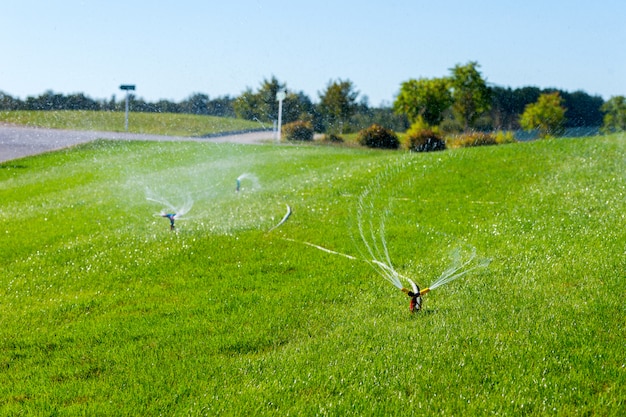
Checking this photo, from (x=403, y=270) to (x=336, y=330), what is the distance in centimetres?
173

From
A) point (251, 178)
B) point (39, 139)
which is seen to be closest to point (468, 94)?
point (251, 178)

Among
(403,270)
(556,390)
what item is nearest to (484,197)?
(403,270)

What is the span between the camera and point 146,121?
11.6 meters

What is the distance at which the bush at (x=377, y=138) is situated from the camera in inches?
425

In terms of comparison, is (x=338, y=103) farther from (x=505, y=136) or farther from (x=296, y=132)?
(x=296, y=132)

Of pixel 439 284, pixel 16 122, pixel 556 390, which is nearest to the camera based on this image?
pixel 556 390

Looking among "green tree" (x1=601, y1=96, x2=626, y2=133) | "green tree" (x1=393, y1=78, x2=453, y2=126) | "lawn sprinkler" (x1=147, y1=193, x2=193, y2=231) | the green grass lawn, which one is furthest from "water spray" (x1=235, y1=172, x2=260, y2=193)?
"green tree" (x1=601, y1=96, x2=626, y2=133)

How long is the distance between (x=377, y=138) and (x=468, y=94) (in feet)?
17.4

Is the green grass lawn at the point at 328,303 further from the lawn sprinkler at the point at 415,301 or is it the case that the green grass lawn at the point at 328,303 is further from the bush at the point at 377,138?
the bush at the point at 377,138

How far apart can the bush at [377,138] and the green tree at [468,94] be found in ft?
15.1

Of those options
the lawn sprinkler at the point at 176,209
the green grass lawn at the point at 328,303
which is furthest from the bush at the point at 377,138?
the lawn sprinkler at the point at 176,209

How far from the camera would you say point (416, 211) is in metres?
9.30

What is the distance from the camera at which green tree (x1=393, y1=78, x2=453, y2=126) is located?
5.96m

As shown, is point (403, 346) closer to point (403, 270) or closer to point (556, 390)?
point (556, 390)
